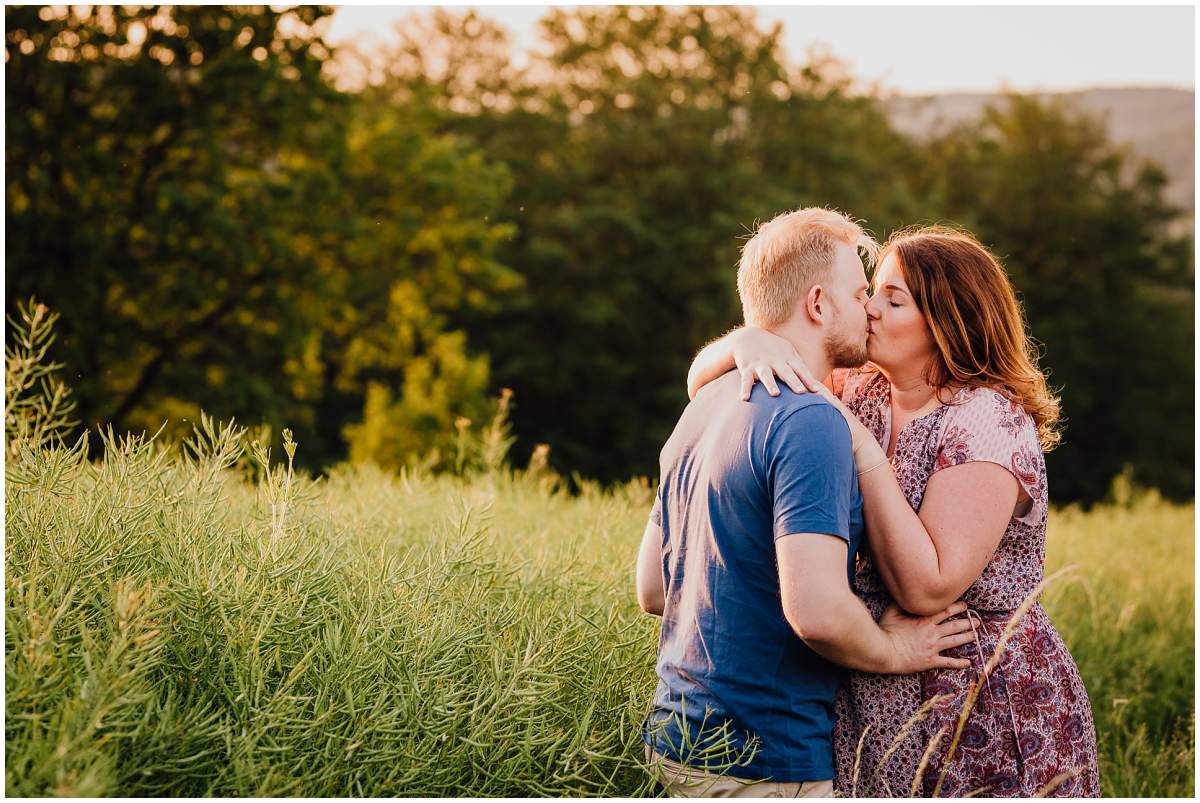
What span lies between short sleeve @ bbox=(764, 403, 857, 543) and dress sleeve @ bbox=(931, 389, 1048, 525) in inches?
18.4

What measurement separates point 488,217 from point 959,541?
21.5 m

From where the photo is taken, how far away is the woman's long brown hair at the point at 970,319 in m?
3.04

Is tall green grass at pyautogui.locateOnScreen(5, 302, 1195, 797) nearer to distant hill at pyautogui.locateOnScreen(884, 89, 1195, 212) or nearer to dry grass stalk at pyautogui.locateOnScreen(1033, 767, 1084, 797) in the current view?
dry grass stalk at pyautogui.locateOnScreen(1033, 767, 1084, 797)

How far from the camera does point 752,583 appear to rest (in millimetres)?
2617

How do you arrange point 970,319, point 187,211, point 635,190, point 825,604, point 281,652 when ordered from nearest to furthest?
point 825,604 < point 281,652 < point 970,319 < point 187,211 < point 635,190

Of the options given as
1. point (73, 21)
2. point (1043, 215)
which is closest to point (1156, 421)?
point (1043, 215)

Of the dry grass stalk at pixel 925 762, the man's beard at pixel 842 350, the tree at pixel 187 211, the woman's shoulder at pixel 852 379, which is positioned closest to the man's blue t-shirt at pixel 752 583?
the dry grass stalk at pixel 925 762

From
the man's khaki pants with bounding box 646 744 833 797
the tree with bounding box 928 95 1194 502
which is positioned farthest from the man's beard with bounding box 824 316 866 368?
the tree with bounding box 928 95 1194 502

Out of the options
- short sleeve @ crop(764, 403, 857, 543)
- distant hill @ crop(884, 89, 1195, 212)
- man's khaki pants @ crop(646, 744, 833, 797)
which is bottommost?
man's khaki pants @ crop(646, 744, 833, 797)

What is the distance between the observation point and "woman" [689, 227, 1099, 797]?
8.87ft

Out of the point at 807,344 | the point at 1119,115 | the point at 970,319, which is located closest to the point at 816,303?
the point at 807,344

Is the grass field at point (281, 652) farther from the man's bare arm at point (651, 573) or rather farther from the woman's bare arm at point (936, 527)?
the woman's bare arm at point (936, 527)

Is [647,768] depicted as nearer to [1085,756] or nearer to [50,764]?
[1085,756]

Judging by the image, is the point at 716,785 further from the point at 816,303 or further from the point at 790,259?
the point at 790,259
